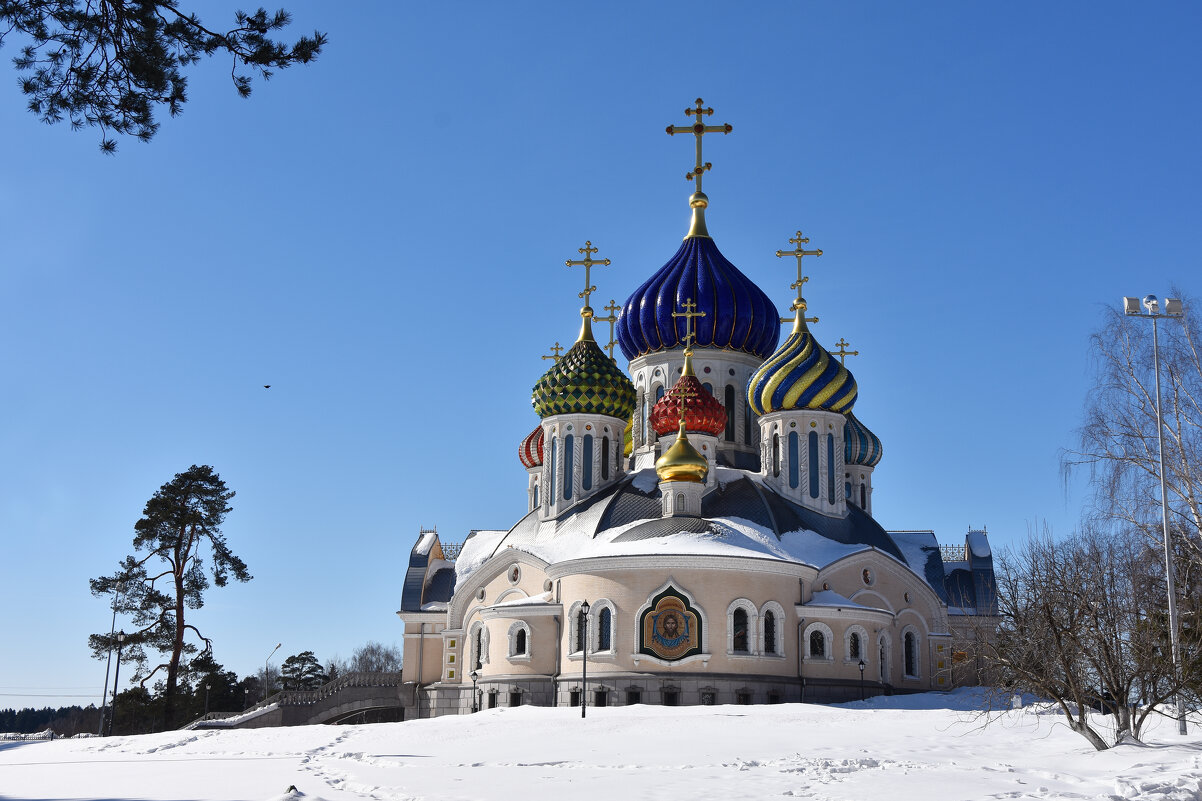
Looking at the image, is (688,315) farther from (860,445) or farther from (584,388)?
(860,445)

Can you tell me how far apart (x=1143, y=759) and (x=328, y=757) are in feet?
36.2

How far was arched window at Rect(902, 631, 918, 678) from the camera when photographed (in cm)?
3316

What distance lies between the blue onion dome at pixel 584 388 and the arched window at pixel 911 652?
31.8ft

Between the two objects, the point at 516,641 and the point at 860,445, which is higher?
the point at 860,445

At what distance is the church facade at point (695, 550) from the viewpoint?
29.2m

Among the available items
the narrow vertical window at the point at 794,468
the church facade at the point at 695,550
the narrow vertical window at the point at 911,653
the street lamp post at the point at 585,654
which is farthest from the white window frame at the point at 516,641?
the narrow vertical window at the point at 911,653

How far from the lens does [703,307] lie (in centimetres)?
3666

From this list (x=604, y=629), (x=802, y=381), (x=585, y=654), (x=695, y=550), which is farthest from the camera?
(x=802, y=381)

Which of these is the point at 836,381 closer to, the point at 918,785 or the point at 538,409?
the point at 538,409

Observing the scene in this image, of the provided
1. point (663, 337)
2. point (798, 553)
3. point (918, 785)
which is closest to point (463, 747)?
point (918, 785)

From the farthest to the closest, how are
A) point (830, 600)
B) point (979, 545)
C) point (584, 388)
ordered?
point (979, 545), point (584, 388), point (830, 600)

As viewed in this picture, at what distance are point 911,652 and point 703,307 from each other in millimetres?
11067

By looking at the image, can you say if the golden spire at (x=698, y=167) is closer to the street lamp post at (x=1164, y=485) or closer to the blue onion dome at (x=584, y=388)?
the blue onion dome at (x=584, y=388)

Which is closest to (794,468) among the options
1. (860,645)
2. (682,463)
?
(682,463)
